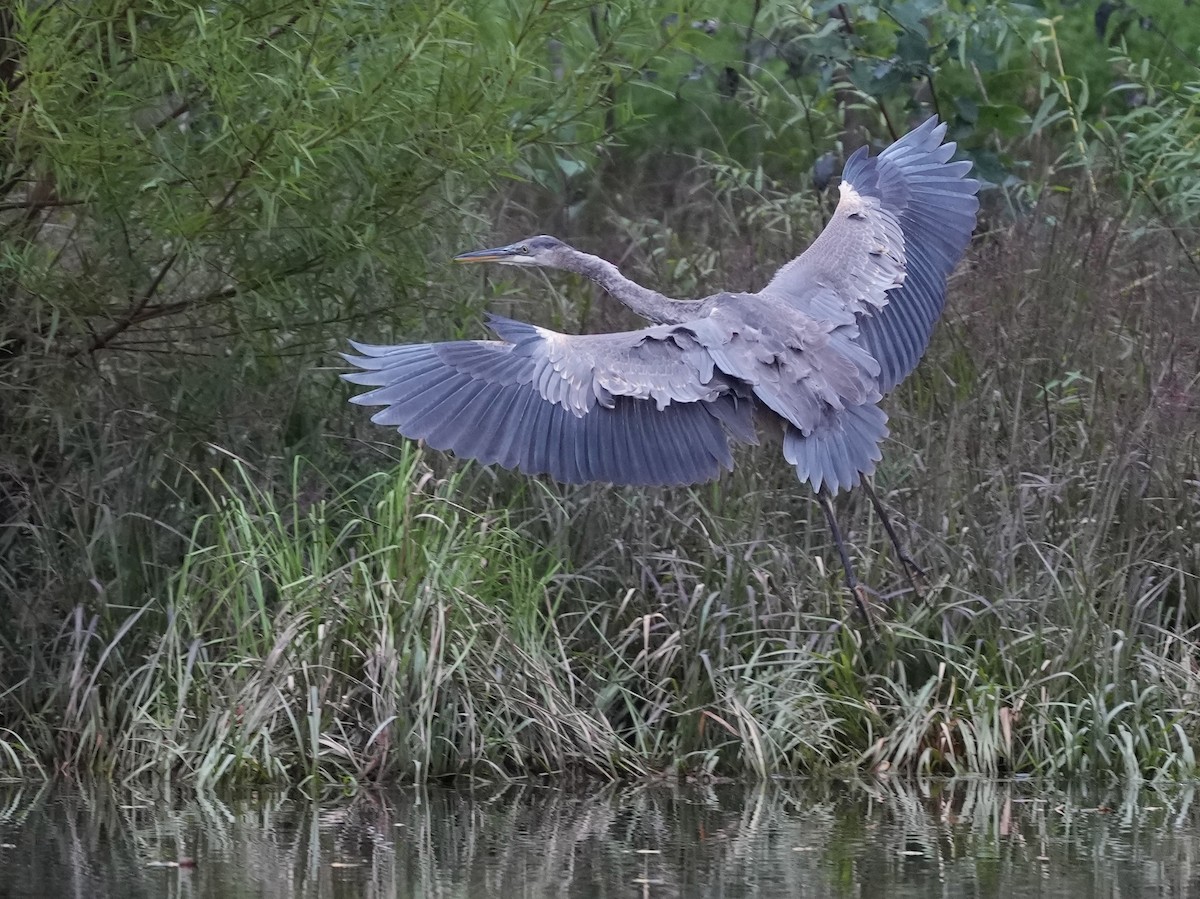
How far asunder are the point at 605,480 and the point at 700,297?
2158mm

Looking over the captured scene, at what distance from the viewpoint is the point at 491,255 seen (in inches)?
258

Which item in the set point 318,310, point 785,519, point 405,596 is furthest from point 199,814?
point 785,519

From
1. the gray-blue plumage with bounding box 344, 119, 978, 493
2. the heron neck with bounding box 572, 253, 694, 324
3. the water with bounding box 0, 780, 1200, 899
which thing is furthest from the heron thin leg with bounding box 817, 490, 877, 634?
the heron neck with bounding box 572, 253, 694, 324

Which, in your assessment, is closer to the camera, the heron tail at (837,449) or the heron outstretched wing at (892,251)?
the heron tail at (837,449)

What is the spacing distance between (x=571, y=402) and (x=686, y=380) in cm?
39

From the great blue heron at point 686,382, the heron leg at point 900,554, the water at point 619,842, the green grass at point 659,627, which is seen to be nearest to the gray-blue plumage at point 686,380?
the great blue heron at point 686,382

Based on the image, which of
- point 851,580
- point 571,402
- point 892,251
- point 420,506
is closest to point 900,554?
point 851,580

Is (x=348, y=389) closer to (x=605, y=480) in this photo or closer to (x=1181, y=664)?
(x=605, y=480)

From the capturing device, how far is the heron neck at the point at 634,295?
6445 millimetres

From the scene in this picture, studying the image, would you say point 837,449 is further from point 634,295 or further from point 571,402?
point 634,295

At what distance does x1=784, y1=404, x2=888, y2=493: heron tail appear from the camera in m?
5.75

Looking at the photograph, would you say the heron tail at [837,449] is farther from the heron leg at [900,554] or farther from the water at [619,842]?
the water at [619,842]

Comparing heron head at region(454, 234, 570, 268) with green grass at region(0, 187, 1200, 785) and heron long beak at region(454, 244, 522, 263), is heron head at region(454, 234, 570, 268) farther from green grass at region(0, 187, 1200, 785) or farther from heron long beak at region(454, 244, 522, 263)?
green grass at region(0, 187, 1200, 785)

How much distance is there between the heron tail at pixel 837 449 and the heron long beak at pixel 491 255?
1.36 metres
